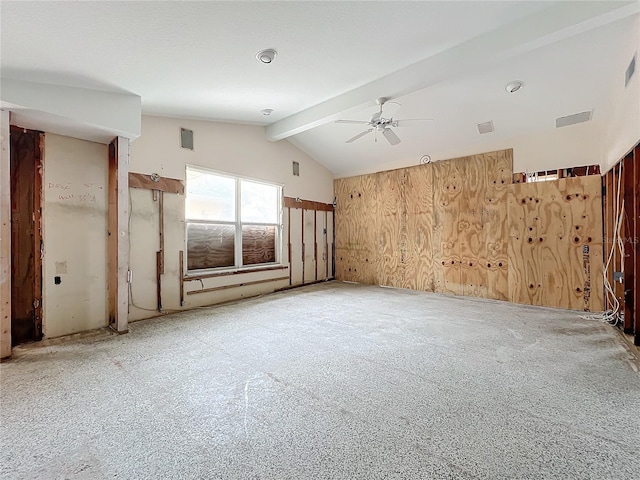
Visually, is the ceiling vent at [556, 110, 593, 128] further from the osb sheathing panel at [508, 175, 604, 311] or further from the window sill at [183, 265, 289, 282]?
the window sill at [183, 265, 289, 282]

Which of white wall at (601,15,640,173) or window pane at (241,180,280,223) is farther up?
white wall at (601,15,640,173)

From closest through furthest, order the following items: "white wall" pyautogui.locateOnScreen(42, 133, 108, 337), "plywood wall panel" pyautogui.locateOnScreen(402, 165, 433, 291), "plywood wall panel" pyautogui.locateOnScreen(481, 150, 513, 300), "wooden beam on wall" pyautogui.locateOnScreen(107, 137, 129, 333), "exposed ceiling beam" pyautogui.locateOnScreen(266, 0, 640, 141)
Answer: "exposed ceiling beam" pyautogui.locateOnScreen(266, 0, 640, 141), "white wall" pyautogui.locateOnScreen(42, 133, 108, 337), "wooden beam on wall" pyautogui.locateOnScreen(107, 137, 129, 333), "plywood wall panel" pyautogui.locateOnScreen(481, 150, 513, 300), "plywood wall panel" pyautogui.locateOnScreen(402, 165, 433, 291)

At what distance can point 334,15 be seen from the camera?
2.41 metres

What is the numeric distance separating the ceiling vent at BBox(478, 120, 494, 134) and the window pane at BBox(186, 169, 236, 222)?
4.37 meters

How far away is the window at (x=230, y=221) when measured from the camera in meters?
4.79

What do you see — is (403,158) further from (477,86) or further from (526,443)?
(526,443)

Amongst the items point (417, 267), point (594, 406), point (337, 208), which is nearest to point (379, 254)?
point (417, 267)

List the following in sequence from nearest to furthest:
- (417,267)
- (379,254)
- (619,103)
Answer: (619,103), (417,267), (379,254)

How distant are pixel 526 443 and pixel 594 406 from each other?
31.0 inches

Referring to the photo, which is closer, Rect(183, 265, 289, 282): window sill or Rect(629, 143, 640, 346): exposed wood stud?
Rect(629, 143, 640, 346): exposed wood stud

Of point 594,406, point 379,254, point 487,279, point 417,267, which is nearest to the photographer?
point 594,406

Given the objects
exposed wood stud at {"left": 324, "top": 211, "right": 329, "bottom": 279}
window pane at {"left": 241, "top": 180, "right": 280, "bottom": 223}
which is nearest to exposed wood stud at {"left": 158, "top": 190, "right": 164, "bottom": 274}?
window pane at {"left": 241, "top": 180, "right": 280, "bottom": 223}

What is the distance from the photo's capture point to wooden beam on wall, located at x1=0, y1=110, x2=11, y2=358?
266 cm

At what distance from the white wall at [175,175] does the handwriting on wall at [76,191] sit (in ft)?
1.34
